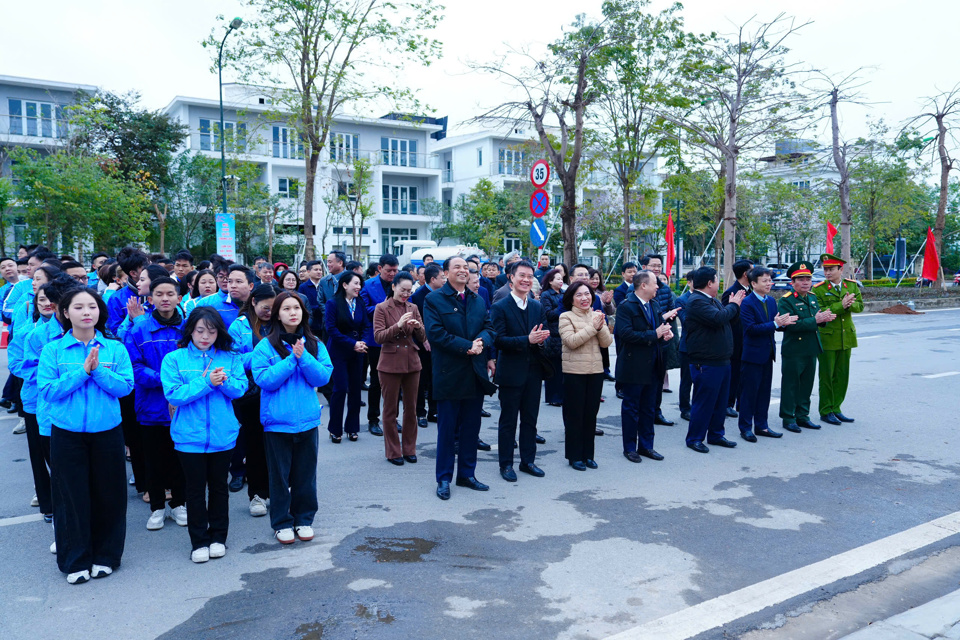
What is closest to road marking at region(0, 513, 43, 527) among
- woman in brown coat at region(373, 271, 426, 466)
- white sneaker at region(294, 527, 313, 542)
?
white sneaker at region(294, 527, 313, 542)

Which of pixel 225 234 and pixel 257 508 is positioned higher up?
pixel 225 234

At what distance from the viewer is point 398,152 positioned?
1635 inches

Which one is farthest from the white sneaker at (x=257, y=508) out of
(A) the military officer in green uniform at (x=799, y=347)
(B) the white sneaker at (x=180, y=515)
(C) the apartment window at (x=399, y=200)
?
(C) the apartment window at (x=399, y=200)

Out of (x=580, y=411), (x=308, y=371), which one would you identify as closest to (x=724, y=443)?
(x=580, y=411)

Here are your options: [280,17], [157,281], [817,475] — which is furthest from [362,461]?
[280,17]

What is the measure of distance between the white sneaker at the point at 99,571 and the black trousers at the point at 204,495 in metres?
0.50

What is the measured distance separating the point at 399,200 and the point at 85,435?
39.7 meters

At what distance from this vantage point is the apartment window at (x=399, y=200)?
42.3 m

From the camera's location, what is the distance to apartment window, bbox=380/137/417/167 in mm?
41188

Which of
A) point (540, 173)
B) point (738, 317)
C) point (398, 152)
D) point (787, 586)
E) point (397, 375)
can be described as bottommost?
point (787, 586)

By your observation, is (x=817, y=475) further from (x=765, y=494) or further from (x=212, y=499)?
(x=212, y=499)

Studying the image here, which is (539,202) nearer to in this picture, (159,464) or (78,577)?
(159,464)

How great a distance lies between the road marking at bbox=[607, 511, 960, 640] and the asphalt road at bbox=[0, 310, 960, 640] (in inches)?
2.6

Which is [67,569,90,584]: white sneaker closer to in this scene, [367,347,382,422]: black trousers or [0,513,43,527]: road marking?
[0,513,43,527]: road marking
